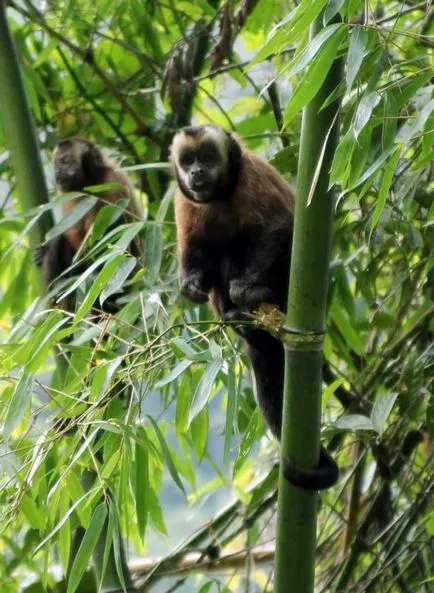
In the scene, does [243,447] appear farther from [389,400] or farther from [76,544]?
[76,544]

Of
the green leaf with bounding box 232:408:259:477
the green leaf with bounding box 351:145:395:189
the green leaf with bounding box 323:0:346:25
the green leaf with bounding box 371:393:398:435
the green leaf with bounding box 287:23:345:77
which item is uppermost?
the green leaf with bounding box 323:0:346:25

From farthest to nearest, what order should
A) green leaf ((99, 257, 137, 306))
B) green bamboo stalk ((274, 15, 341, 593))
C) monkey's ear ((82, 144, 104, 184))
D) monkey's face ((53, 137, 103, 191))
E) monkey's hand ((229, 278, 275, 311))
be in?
monkey's ear ((82, 144, 104, 184)) < monkey's face ((53, 137, 103, 191)) < monkey's hand ((229, 278, 275, 311)) < green leaf ((99, 257, 137, 306)) < green bamboo stalk ((274, 15, 341, 593))

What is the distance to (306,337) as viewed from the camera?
2188mm

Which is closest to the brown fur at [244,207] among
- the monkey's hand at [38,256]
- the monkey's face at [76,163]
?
the monkey's hand at [38,256]

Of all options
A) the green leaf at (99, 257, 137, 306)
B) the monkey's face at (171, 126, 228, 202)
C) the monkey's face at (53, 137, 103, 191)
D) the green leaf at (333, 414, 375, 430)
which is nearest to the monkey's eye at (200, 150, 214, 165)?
the monkey's face at (171, 126, 228, 202)

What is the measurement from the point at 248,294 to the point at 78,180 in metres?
2.28

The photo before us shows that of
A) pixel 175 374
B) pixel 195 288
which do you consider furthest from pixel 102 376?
pixel 195 288

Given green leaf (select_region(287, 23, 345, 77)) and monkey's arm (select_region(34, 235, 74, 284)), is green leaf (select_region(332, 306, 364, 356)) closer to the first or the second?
monkey's arm (select_region(34, 235, 74, 284))

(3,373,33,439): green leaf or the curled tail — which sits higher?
(3,373,33,439): green leaf

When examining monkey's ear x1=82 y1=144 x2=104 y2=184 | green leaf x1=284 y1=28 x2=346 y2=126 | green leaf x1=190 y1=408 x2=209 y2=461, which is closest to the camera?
Answer: green leaf x1=284 y1=28 x2=346 y2=126

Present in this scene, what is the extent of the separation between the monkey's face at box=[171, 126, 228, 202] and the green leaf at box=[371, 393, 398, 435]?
854 millimetres

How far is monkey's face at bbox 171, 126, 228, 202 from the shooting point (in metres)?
3.19

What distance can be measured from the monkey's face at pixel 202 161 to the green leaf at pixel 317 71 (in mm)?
1269

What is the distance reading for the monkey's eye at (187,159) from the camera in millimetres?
3275
